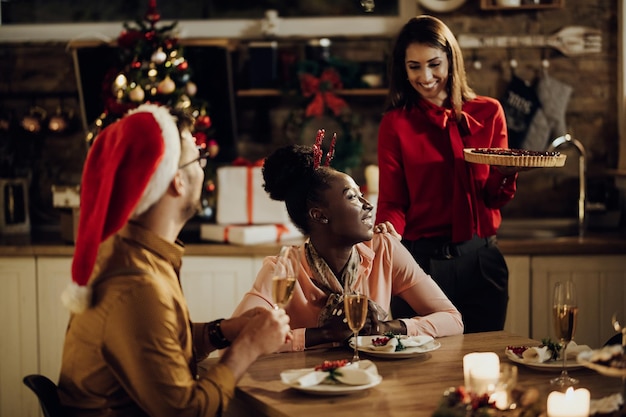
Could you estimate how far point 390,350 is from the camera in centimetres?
222

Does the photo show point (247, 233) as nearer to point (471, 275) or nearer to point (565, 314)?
point (471, 275)

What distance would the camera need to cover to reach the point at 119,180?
5.89 ft

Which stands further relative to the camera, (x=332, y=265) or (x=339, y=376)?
(x=332, y=265)

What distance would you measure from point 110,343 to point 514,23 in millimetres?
3222

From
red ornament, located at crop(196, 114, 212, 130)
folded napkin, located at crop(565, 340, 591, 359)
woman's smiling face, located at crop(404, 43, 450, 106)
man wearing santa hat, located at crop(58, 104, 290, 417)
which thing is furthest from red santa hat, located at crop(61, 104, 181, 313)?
red ornament, located at crop(196, 114, 212, 130)

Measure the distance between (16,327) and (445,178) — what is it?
2.06 m

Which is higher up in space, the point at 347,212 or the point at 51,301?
the point at 347,212

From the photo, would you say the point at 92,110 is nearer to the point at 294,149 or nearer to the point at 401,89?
the point at 401,89

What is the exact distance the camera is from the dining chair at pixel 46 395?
1.82 meters

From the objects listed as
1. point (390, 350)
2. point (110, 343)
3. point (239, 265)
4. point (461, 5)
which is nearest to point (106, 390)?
point (110, 343)

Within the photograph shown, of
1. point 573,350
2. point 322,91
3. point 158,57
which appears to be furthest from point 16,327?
point 573,350

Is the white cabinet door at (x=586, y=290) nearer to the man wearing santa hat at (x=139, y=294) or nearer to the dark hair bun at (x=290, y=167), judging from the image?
the dark hair bun at (x=290, y=167)

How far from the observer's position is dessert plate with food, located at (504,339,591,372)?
209 cm

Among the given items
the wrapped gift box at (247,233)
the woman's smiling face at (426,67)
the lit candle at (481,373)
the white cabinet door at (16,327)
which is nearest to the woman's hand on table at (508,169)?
the woman's smiling face at (426,67)
